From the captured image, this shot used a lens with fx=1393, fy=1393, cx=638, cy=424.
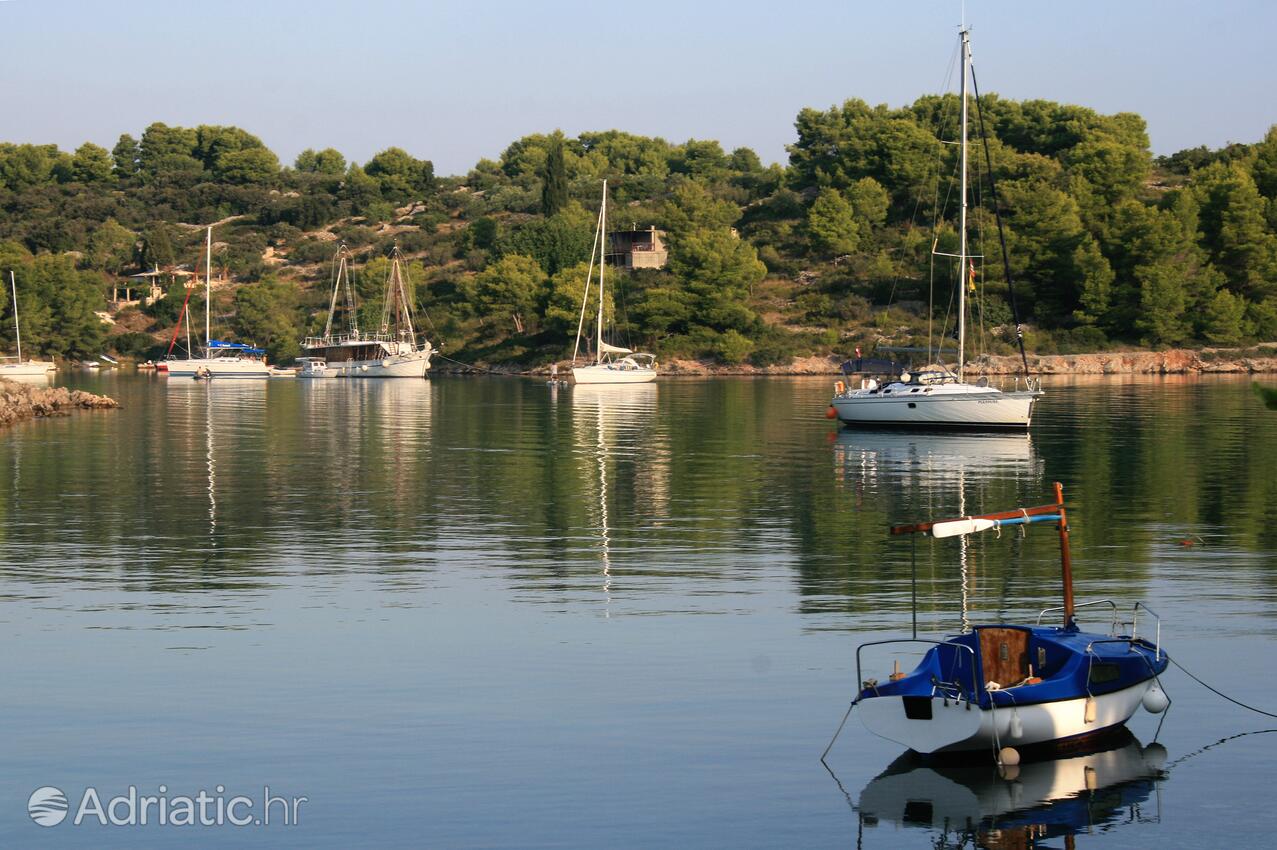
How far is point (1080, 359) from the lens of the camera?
12288 cm

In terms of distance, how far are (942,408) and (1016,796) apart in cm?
4576

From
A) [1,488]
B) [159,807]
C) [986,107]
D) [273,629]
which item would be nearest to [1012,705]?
[159,807]

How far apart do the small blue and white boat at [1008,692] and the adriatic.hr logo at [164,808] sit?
22.1 feet

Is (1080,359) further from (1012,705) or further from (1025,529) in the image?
(1012,705)

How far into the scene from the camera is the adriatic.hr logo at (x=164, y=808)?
14.8m

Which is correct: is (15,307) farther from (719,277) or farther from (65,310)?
Result: (719,277)

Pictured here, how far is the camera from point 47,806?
49.0 ft

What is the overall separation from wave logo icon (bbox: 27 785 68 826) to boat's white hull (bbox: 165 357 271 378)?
117m

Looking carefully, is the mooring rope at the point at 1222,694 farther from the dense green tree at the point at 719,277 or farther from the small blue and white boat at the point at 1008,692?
the dense green tree at the point at 719,277

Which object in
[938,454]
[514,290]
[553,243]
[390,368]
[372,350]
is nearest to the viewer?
[938,454]

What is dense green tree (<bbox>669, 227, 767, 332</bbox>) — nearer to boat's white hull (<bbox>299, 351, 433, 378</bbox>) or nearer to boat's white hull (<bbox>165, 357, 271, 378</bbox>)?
boat's white hull (<bbox>299, 351, 433, 378</bbox>)

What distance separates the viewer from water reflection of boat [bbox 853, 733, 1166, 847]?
48.6ft

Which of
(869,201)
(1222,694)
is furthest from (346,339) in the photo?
(1222,694)

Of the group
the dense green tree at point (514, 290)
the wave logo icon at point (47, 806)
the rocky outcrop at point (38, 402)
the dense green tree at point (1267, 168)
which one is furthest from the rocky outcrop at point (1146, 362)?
the wave logo icon at point (47, 806)
